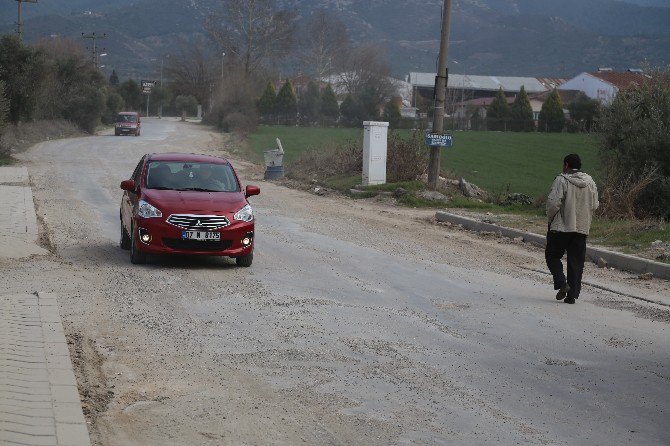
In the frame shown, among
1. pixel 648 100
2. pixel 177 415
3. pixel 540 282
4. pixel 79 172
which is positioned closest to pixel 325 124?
pixel 79 172

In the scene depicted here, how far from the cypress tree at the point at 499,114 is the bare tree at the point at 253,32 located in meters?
24.8

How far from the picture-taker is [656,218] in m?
22.4

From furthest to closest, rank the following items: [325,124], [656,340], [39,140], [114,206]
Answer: [325,124] < [39,140] < [114,206] < [656,340]

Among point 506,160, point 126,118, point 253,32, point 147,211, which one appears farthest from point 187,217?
point 253,32

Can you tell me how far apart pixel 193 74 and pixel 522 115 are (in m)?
53.8

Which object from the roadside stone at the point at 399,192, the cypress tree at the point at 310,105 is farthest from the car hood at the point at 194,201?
the cypress tree at the point at 310,105

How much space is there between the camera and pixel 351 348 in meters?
9.30

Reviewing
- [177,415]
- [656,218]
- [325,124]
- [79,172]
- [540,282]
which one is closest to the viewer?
[177,415]

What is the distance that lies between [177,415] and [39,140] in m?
56.8

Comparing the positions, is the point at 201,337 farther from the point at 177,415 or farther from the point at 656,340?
the point at 656,340

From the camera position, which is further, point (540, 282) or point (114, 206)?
point (114, 206)

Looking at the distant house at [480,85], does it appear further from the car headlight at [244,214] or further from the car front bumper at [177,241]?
the car front bumper at [177,241]

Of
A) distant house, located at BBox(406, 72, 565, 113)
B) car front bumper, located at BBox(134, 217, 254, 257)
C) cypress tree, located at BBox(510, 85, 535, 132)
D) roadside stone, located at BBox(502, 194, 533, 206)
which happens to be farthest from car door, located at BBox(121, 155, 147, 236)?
distant house, located at BBox(406, 72, 565, 113)

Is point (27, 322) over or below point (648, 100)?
below
